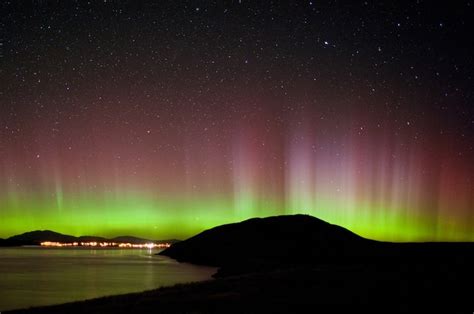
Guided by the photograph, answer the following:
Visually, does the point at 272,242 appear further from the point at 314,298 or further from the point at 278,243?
the point at 314,298

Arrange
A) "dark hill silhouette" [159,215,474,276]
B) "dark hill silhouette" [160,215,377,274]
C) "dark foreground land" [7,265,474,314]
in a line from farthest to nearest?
"dark hill silhouette" [160,215,377,274], "dark hill silhouette" [159,215,474,276], "dark foreground land" [7,265,474,314]

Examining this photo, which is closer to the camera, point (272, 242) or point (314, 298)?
point (314, 298)

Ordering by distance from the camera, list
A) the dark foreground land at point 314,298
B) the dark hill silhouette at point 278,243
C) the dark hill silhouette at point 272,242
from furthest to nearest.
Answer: the dark hill silhouette at point 272,242 < the dark hill silhouette at point 278,243 < the dark foreground land at point 314,298

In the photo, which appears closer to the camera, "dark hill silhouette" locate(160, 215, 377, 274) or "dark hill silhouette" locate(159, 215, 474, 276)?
"dark hill silhouette" locate(159, 215, 474, 276)

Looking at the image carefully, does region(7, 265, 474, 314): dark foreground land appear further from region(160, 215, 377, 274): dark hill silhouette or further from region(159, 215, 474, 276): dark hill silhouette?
region(160, 215, 377, 274): dark hill silhouette

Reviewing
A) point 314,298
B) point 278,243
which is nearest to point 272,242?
point 278,243

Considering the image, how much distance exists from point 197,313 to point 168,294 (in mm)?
8868

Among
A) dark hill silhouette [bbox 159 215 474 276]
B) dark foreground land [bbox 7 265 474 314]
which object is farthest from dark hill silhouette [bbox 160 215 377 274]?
dark foreground land [bbox 7 265 474 314]

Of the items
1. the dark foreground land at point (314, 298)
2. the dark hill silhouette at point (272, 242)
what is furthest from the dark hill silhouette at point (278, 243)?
the dark foreground land at point (314, 298)

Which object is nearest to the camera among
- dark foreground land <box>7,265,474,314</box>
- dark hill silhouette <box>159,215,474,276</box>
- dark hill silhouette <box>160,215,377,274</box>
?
dark foreground land <box>7,265,474,314</box>

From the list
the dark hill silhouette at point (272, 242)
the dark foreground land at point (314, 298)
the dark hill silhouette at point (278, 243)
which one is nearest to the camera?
the dark foreground land at point (314, 298)

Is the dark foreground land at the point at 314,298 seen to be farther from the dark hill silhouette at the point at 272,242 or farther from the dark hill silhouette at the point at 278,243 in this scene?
the dark hill silhouette at the point at 272,242

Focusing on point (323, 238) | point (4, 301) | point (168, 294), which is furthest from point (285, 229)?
point (168, 294)

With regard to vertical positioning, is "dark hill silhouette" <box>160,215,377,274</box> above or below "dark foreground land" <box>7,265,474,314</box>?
below
